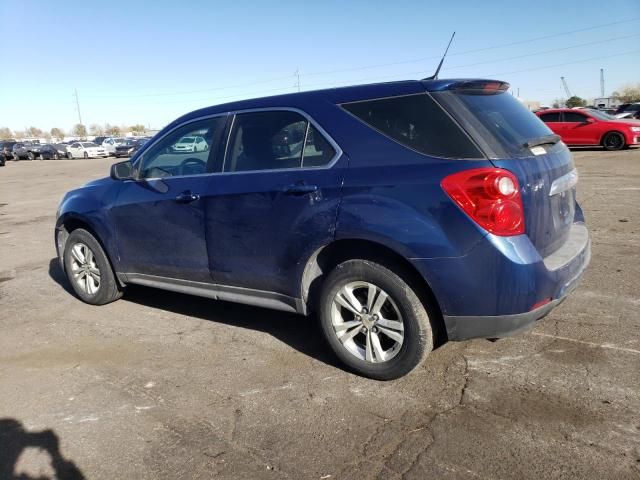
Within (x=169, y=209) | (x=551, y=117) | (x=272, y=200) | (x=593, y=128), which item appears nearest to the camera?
(x=272, y=200)

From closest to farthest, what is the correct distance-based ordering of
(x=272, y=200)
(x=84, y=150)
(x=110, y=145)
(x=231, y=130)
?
(x=272, y=200) < (x=231, y=130) < (x=84, y=150) < (x=110, y=145)

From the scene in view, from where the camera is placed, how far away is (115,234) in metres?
4.89

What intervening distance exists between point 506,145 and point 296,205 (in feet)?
4.46

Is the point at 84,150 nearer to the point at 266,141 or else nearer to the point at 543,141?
the point at 266,141

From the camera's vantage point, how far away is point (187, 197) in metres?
4.20

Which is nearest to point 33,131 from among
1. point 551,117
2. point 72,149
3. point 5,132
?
point 5,132

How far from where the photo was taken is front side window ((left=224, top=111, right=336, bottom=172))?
3611mm

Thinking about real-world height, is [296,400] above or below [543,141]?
below

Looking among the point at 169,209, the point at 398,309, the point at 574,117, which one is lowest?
the point at 398,309

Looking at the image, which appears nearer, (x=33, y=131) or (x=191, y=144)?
(x=191, y=144)

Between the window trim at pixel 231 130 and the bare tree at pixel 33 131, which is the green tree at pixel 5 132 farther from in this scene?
the window trim at pixel 231 130

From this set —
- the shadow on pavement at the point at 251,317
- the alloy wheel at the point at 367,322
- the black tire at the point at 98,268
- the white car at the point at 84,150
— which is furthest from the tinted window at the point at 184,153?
the white car at the point at 84,150

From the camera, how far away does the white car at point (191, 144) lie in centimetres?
432

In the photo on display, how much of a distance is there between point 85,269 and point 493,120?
4.08m
